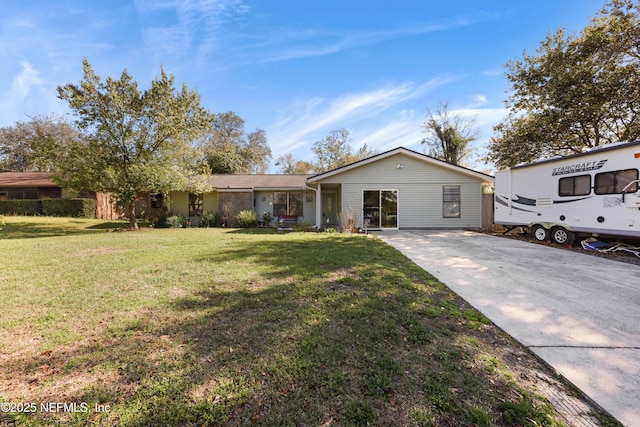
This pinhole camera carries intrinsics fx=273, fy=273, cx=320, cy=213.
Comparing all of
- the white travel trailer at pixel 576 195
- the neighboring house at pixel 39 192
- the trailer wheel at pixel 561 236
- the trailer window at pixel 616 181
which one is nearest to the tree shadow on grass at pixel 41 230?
the neighboring house at pixel 39 192

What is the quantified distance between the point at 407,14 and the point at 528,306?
427 inches

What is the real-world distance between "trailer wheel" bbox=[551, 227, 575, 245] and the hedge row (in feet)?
89.4

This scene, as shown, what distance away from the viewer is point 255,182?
18.1m

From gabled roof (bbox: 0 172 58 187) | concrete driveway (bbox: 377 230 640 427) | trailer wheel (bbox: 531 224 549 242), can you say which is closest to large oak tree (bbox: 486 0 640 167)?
trailer wheel (bbox: 531 224 549 242)

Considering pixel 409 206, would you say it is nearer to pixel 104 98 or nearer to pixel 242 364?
pixel 242 364

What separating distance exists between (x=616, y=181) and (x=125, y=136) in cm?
1868

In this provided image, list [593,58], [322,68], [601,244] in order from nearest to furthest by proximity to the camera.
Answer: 1. [601,244]
2. [593,58]
3. [322,68]

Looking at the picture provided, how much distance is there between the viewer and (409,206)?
14.1 metres

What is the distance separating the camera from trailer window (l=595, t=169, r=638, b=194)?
7324 millimetres

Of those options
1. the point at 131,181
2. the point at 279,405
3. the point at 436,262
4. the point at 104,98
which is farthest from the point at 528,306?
the point at 104,98

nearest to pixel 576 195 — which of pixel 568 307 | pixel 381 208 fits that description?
pixel 568 307

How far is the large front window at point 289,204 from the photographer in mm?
17266

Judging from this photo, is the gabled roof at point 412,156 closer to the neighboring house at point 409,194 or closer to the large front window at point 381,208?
the neighboring house at point 409,194

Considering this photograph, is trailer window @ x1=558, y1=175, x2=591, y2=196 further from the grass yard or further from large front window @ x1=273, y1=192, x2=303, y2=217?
large front window @ x1=273, y1=192, x2=303, y2=217
